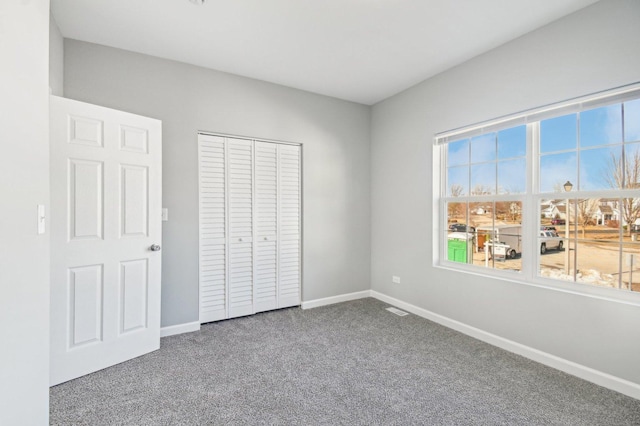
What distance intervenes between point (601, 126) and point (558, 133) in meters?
0.27

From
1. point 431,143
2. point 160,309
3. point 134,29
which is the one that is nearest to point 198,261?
point 160,309

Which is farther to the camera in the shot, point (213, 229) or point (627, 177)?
point (213, 229)

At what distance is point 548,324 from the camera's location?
2.42 m

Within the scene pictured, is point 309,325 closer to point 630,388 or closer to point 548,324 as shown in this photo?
point 548,324

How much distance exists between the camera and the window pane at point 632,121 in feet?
6.86

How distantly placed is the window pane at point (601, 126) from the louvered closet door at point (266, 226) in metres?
2.92

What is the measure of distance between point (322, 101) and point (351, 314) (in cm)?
272

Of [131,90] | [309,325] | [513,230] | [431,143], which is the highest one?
[131,90]

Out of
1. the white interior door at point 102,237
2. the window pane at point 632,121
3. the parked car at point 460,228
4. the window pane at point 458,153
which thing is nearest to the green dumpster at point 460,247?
the parked car at point 460,228

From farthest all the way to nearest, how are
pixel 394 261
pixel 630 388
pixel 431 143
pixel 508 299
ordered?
pixel 394 261 → pixel 431 143 → pixel 508 299 → pixel 630 388

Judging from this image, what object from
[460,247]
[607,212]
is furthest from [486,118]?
[460,247]

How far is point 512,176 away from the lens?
2.79 meters

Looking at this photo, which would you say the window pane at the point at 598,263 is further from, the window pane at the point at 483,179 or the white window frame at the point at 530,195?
the window pane at the point at 483,179

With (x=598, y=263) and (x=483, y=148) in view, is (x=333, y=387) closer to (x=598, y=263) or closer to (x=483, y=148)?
(x=598, y=263)
